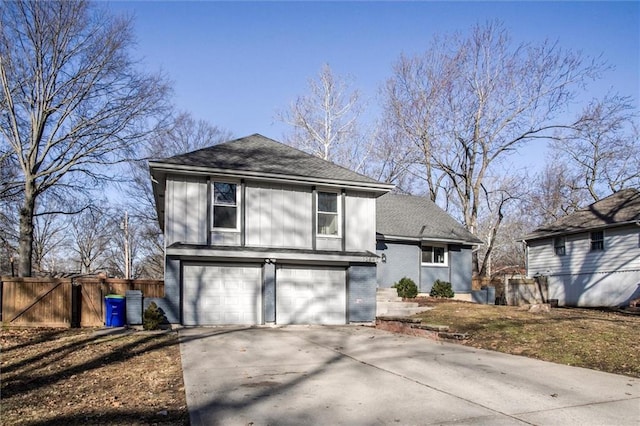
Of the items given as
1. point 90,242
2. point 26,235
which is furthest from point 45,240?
point 26,235

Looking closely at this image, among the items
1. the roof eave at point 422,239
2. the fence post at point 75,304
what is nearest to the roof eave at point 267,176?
the fence post at point 75,304

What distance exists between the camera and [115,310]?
14.6 m

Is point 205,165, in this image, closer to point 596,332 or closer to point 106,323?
point 106,323

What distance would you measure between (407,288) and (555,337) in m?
9.83

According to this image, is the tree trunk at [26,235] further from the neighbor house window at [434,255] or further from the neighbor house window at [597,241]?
the neighbor house window at [597,241]

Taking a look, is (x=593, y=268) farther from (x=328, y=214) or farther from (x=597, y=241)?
(x=328, y=214)

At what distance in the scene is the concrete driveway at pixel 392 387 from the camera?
5.83m

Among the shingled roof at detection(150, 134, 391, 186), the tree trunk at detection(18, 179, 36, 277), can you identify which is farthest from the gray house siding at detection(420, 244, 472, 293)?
the tree trunk at detection(18, 179, 36, 277)

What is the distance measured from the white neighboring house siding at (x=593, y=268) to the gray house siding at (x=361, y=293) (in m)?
11.7

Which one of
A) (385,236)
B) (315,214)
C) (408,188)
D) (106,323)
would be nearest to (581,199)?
(408,188)

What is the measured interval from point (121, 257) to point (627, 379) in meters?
57.8

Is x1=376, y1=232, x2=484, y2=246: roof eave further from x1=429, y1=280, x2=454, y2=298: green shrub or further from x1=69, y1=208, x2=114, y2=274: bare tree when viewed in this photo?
x1=69, y1=208, x2=114, y2=274: bare tree

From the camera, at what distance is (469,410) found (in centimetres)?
606

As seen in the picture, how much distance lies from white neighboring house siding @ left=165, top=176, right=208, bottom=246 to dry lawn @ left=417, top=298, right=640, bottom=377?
7.43 metres
